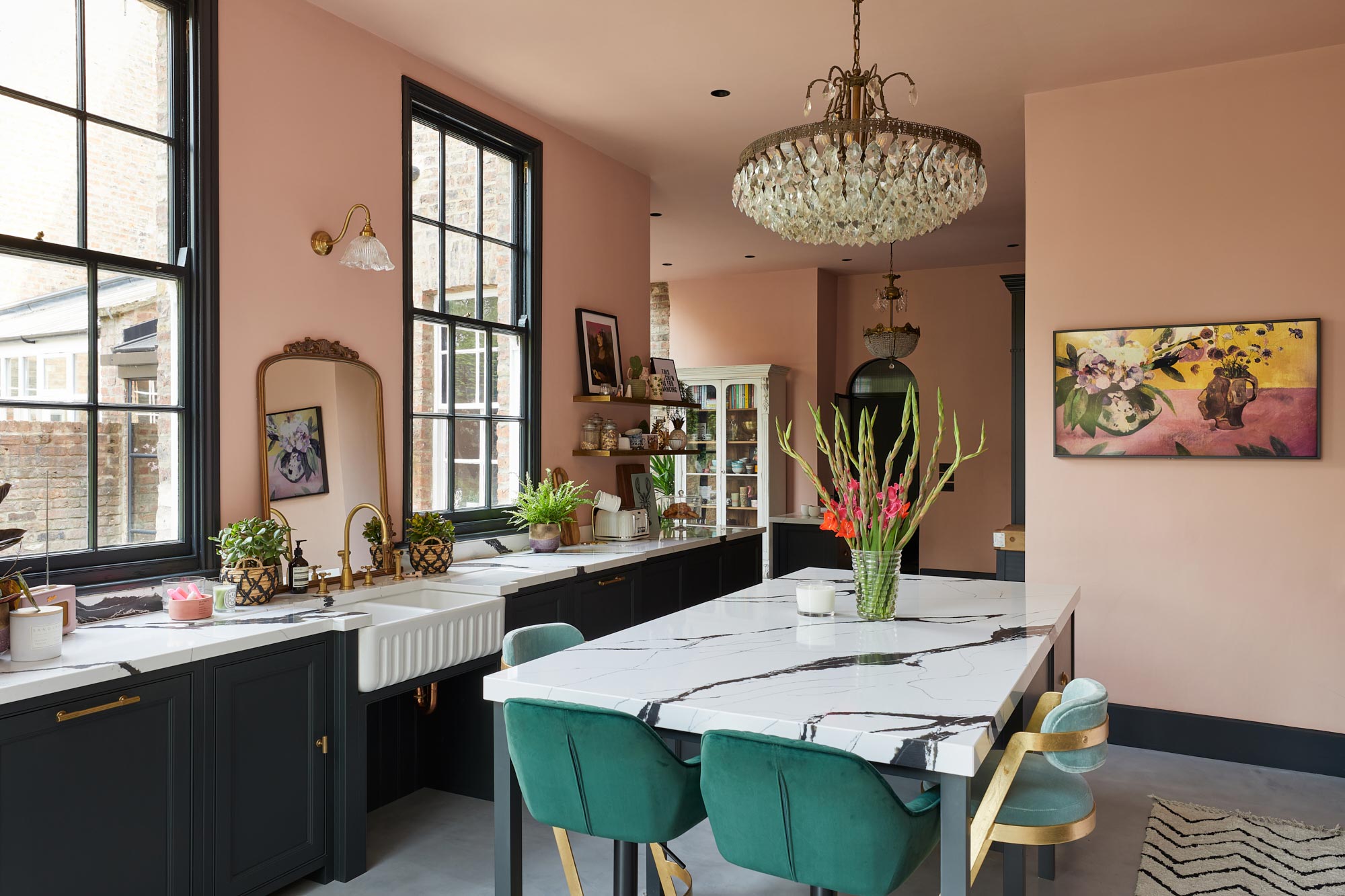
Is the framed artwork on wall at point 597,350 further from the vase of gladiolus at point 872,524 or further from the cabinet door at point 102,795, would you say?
the cabinet door at point 102,795

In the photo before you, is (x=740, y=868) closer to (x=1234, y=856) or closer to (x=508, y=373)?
(x=1234, y=856)

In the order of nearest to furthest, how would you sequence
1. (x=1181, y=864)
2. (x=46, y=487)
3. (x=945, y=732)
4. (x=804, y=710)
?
(x=945, y=732), (x=804, y=710), (x=46, y=487), (x=1181, y=864)

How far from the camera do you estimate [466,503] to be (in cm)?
436

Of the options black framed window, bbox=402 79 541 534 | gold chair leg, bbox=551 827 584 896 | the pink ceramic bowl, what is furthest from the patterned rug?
black framed window, bbox=402 79 541 534

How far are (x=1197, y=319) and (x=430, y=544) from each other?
3.51 meters

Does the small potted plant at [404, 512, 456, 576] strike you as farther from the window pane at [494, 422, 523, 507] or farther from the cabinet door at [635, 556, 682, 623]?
the cabinet door at [635, 556, 682, 623]

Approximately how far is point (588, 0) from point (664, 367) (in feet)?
8.52

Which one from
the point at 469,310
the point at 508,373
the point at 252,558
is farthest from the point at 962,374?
the point at 252,558

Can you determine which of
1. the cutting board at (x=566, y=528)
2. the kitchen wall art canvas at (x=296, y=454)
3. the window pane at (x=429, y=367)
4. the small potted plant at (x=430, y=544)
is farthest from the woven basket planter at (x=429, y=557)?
the cutting board at (x=566, y=528)

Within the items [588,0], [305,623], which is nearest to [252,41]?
[588,0]

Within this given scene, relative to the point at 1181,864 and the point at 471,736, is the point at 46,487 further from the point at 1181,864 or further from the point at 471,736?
the point at 1181,864

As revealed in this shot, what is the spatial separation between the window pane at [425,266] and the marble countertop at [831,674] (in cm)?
209

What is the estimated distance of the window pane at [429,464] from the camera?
4035 millimetres

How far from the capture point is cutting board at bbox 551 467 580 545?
469 centimetres
